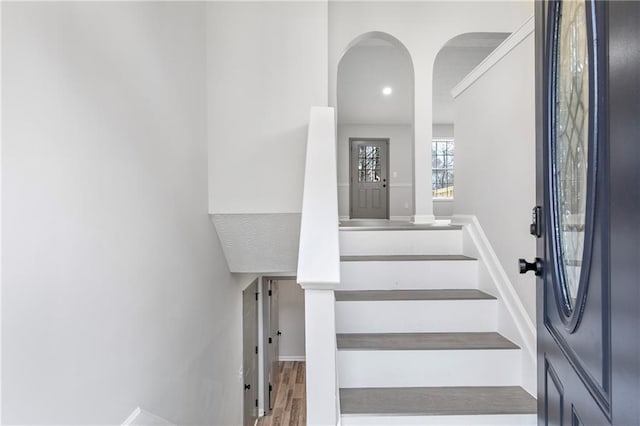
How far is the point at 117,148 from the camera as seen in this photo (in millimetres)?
1336

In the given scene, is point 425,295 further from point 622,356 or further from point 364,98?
point 364,98

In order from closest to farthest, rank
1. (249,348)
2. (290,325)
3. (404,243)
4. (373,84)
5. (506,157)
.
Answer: (506,157) < (404,243) < (249,348) < (373,84) < (290,325)

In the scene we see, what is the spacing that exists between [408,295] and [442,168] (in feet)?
24.8

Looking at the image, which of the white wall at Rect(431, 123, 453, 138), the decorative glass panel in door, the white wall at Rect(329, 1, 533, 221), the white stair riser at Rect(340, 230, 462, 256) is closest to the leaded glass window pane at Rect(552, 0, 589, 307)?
→ the decorative glass panel in door

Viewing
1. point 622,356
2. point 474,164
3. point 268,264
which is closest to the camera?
point 622,356

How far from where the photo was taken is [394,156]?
8875 mm

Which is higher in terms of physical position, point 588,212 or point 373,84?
point 373,84

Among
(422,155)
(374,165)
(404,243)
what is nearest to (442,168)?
(374,165)

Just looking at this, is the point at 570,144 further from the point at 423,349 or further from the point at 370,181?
the point at 370,181

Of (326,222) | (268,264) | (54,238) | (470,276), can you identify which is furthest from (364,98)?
(54,238)

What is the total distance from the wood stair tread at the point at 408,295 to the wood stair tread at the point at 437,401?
44cm

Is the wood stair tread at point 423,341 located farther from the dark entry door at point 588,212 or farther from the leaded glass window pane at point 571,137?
the leaded glass window pane at point 571,137

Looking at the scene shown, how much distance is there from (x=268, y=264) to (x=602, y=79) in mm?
2491

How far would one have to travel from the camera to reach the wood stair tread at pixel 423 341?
67.9 inches
